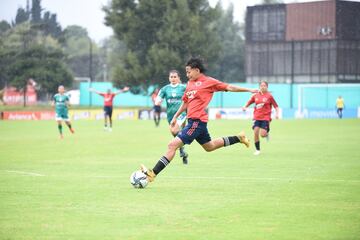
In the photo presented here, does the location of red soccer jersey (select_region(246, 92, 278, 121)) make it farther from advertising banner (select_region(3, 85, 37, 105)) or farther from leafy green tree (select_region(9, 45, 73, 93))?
advertising banner (select_region(3, 85, 37, 105))

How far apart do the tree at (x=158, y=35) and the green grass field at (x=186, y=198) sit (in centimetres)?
4782

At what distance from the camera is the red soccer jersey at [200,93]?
42.4 feet

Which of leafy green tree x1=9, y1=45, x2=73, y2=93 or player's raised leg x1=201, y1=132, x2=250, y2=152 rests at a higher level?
leafy green tree x1=9, y1=45, x2=73, y2=93

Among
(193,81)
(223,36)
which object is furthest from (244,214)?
(223,36)

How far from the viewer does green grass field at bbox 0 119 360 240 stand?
27.5 feet

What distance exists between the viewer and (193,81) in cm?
1305

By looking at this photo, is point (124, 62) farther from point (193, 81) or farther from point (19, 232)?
point (19, 232)

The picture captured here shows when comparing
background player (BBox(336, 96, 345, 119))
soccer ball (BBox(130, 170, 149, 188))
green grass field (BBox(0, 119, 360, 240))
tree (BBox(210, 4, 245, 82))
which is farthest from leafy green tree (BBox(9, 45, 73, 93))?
soccer ball (BBox(130, 170, 149, 188))

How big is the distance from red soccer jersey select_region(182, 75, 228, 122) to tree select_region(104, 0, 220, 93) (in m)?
53.9

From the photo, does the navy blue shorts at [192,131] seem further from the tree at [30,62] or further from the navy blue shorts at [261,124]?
the tree at [30,62]

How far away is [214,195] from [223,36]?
86.7 m

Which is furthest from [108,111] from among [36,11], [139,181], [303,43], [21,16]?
[36,11]

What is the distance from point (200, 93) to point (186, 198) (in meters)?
2.59

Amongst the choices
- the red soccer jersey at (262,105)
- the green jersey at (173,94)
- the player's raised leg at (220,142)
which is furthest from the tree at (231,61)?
the player's raised leg at (220,142)
